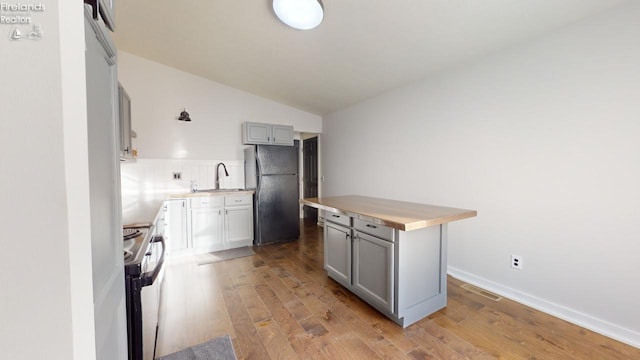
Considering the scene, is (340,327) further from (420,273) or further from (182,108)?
(182,108)

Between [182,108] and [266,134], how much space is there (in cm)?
141

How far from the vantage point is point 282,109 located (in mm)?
4883

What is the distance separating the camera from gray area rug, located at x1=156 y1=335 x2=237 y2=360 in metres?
1.65

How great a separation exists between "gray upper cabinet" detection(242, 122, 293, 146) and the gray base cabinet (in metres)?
2.37

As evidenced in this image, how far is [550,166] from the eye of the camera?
2.07 m

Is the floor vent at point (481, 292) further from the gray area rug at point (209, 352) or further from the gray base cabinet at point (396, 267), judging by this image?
the gray area rug at point (209, 352)

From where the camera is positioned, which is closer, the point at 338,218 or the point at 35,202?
the point at 35,202

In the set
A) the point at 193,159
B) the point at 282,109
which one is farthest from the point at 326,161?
the point at 193,159

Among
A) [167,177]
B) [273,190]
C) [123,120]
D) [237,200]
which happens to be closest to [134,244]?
[123,120]

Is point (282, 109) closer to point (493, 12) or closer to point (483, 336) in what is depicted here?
point (493, 12)

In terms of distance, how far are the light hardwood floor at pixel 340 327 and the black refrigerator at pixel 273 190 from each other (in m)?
1.40

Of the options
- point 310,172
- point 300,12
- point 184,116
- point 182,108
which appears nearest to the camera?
point 300,12

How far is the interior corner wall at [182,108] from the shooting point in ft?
12.2

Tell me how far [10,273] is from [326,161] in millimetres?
4884
